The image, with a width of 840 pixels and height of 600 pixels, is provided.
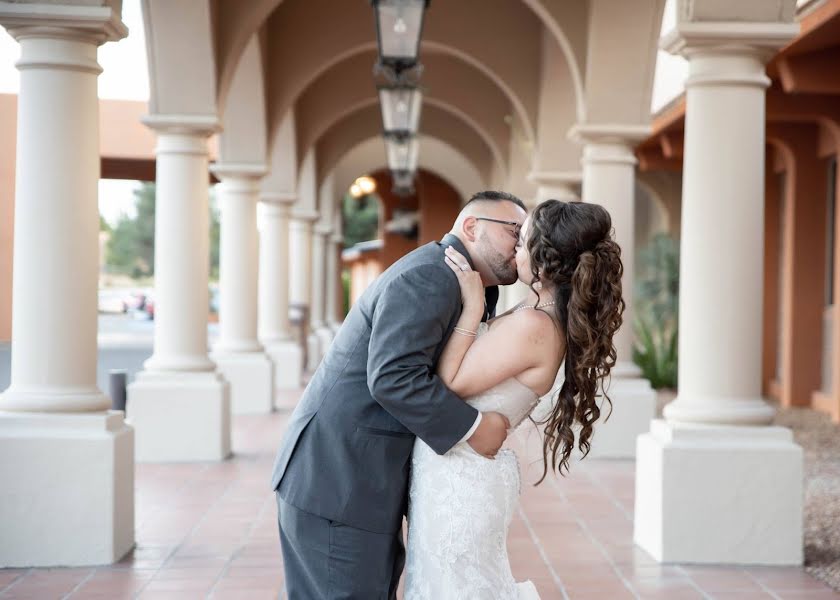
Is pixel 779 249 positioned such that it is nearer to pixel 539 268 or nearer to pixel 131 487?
pixel 131 487

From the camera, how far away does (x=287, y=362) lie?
16766 millimetres

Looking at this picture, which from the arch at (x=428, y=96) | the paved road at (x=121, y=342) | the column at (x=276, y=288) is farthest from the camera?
the column at (x=276, y=288)

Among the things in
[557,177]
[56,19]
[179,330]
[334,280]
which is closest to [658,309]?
[557,177]

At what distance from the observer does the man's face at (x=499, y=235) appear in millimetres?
3205

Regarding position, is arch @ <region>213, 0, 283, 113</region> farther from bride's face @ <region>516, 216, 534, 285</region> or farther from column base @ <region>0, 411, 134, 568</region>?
bride's face @ <region>516, 216, 534, 285</region>

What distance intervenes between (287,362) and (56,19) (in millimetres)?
11352

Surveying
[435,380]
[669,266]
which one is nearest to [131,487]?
[435,380]

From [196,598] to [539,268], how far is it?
3.00 meters

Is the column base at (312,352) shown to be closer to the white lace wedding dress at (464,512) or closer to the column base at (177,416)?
the column base at (177,416)

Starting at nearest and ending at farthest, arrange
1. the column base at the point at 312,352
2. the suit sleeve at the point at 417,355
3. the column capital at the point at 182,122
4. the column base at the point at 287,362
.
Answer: the suit sleeve at the point at 417,355 < the column capital at the point at 182,122 < the column base at the point at 287,362 < the column base at the point at 312,352

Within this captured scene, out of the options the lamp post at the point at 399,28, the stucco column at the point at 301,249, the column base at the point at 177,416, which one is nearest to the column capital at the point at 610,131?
the lamp post at the point at 399,28

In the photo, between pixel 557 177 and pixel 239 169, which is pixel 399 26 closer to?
pixel 239 169

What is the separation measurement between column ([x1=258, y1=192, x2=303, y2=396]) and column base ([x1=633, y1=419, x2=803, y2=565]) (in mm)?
10861

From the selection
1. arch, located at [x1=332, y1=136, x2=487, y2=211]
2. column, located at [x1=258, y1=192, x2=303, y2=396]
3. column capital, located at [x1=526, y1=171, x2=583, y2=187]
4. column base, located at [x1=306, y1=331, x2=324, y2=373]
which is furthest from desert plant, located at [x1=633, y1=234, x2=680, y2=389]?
arch, located at [x1=332, y1=136, x2=487, y2=211]
